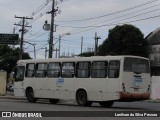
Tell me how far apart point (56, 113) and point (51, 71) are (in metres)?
19.3

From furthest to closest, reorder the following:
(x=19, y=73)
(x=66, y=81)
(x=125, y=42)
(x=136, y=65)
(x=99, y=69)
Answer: (x=125, y=42)
(x=19, y=73)
(x=66, y=81)
(x=99, y=69)
(x=136, y=65)

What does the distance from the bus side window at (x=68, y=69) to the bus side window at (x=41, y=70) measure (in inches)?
80.4

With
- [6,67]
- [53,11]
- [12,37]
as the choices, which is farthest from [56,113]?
[6,67]

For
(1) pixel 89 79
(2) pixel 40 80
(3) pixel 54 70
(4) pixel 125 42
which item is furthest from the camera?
(4) pixel 125 42

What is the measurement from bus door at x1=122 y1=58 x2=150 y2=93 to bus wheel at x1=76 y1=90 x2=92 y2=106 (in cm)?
308

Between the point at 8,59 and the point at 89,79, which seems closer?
the point at 89,79

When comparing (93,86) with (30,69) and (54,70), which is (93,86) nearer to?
(54,70)

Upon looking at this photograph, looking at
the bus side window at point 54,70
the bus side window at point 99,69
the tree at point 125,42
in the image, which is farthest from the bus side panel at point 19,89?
the tree at point 125,42

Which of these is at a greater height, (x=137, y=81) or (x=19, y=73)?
(x=19, y=73)

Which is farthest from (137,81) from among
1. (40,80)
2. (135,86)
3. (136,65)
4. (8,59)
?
(8,59)

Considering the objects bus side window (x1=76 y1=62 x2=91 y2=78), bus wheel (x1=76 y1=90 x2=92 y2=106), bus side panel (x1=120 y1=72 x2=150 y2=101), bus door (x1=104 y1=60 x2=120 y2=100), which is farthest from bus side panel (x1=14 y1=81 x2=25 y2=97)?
bus side panel (x1=120 y1=72 x2=150 y2=101)

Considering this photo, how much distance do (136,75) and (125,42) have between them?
45726 mm

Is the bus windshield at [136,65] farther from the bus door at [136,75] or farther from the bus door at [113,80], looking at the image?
the bus door at [113,80]

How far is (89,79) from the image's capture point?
2823 cm
